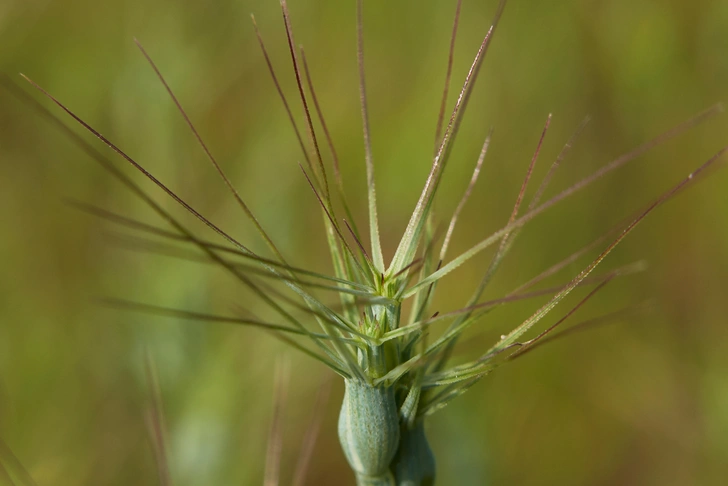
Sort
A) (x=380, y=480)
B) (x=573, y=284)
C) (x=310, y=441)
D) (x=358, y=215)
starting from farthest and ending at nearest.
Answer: (x=358, y=215) < (x=310, y=441) < (x=380, y=480) < (x=573, y=284)

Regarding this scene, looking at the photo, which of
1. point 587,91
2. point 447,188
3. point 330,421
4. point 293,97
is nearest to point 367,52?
point 293,97

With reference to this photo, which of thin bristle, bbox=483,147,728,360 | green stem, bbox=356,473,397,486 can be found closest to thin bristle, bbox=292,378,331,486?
green stem, bbox=356,473,397,486

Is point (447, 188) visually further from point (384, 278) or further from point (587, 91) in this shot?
point (384, 278)

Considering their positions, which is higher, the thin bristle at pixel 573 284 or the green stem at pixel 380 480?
the thin bristle at pixel 573 284

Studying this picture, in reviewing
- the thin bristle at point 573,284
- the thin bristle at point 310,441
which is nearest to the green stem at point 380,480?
the thin bristle at point 310,441

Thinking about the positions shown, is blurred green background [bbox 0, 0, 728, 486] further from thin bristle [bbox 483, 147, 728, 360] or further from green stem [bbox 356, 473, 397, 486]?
thin bristle [bbox 483, 147, 728, 360]

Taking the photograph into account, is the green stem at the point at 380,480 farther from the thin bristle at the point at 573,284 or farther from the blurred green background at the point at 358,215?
the blurred green background at the point at 358,215

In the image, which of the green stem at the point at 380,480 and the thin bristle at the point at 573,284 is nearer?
the thin bristle at the point at 573,284

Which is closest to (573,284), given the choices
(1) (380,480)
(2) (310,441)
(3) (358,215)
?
(1) (380,480)

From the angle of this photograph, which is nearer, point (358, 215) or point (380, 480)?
point (380, 480)

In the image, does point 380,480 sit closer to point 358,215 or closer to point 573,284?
point 573,284
